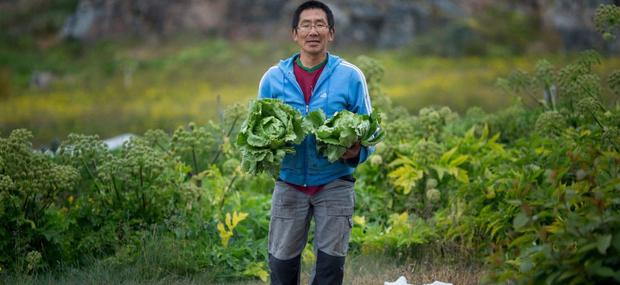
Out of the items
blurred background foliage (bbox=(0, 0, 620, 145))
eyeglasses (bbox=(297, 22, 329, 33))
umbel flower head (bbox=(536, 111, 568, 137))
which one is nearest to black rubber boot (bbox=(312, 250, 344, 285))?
eyeglasses (bbox=(297, 22, 329, 33))

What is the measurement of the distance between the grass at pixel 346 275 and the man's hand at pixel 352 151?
4.99 feet

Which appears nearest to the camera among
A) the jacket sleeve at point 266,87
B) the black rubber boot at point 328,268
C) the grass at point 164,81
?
the black rubber boot at point 328,268

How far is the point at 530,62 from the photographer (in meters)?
24.5

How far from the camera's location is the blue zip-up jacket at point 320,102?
4.93m

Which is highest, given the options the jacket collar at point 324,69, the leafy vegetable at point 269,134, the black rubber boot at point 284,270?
the jacket collar at point 324,69

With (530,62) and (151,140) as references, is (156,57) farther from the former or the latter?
(151,140)

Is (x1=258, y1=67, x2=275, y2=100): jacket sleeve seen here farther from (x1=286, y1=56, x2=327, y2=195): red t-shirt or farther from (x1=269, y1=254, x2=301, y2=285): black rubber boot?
(x1=269, y1=254, x2=301, y2=285): black rubber boot

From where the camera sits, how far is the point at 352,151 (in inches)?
192

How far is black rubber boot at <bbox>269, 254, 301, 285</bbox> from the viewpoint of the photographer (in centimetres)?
512

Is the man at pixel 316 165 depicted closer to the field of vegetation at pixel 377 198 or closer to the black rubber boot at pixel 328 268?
the black rubber boot at pixel 328 268

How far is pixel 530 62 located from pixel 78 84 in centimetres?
1378

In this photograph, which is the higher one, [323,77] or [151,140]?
[323,77]

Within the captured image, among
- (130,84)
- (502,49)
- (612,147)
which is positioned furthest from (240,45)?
(612,147)

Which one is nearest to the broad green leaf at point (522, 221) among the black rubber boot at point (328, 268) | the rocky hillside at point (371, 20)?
→ the black rubber boot at point (328, 268)
